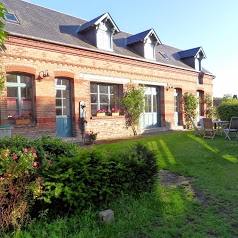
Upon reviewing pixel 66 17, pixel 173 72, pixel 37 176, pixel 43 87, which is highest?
pixel 66 17

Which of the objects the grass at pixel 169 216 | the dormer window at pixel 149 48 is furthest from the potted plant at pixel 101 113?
the grass at pixel 169 216

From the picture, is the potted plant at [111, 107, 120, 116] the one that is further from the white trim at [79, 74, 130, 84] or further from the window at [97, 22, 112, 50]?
the window at [97, 22, 112, 50]

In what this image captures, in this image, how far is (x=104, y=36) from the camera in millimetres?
13367

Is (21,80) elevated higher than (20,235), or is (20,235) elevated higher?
(21,80)

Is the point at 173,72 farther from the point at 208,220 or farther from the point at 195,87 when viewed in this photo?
the point at 208,220

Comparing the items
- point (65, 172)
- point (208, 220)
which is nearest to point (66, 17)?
point (65, 172)

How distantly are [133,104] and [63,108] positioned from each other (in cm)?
416

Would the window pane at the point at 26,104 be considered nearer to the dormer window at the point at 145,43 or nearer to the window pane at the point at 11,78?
the window pane at the point at 11,78

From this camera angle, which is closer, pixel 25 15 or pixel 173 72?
pixel 25 15

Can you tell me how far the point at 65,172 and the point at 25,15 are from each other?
1096 cm

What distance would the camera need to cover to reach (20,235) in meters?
2.67

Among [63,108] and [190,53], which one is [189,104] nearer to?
[190,53]

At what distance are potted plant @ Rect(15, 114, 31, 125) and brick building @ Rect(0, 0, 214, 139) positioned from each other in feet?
0.35

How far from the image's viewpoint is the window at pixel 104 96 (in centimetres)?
1297
